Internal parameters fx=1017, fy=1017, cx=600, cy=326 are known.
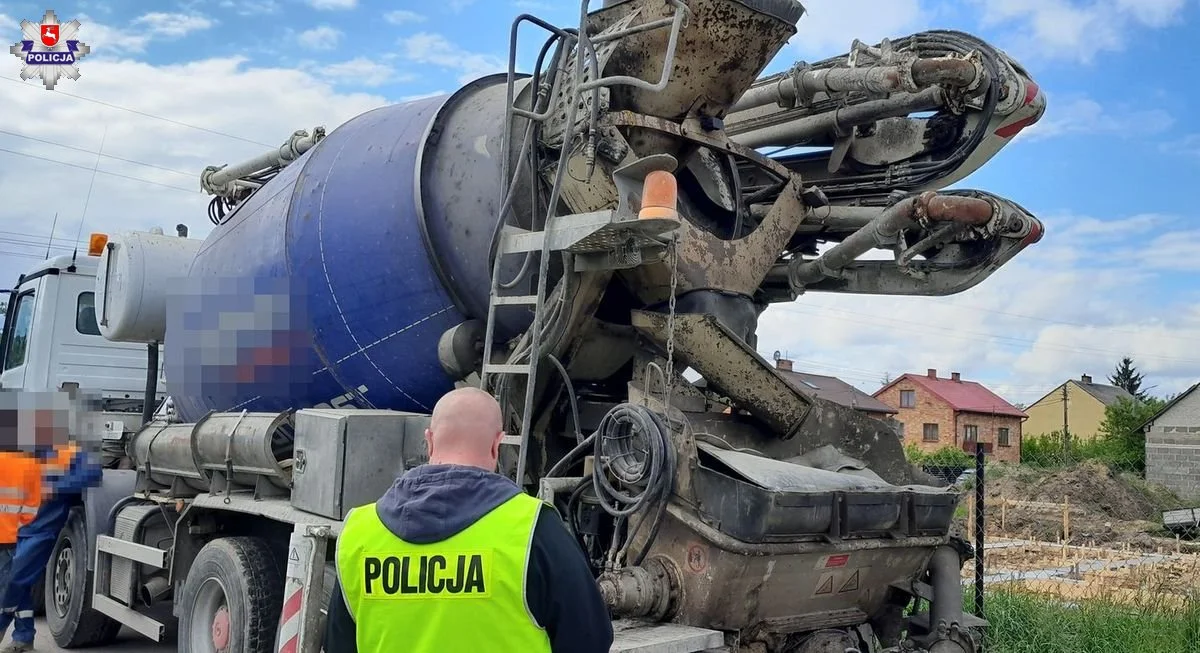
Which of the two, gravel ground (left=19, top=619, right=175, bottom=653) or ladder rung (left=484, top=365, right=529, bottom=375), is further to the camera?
gravel ground (left=19, top=619, right=175, bottom=653)

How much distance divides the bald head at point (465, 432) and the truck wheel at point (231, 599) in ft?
9.35

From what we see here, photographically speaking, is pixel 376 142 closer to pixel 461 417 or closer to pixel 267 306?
pixel 267 306

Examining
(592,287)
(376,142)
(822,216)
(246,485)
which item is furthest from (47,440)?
(822,216)

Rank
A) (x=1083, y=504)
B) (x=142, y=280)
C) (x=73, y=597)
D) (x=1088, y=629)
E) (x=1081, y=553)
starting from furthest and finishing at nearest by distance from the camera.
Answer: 1. (x=1083, y=504)
2. (x=1081, y=553)
3. (x=142, y=280)
4. (x=73, y=597)
5. (x=1088, y=629)

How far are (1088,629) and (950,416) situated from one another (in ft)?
153

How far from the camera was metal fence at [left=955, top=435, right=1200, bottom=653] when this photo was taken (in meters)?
6.26

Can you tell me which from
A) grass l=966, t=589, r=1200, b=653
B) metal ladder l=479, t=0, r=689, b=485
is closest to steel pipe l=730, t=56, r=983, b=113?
metal ladder l=479, t=0, r=689, b=485

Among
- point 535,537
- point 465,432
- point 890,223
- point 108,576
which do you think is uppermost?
point 890,223

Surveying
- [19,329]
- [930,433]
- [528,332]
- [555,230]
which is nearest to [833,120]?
[555,230]

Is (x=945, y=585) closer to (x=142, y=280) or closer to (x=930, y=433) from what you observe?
(x=142, y=280)

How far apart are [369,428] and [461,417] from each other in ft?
7.54

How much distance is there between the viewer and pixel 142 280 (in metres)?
6.91

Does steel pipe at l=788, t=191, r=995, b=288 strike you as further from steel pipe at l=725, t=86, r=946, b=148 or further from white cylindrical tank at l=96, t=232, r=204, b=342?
white cylindrical tank at l=96, t=232, r=204, b=342

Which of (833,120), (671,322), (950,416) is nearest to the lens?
(671,322)
